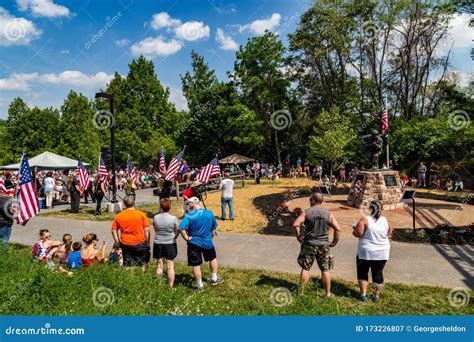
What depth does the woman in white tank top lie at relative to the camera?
5.45 meters

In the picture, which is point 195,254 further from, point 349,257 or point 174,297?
point 349,257

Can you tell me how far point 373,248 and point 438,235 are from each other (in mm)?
5107

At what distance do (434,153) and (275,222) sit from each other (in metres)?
20.3

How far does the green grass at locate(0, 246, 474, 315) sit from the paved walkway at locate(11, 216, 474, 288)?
68 centimetres

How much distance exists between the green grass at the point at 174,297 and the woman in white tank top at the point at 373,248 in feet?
1.05

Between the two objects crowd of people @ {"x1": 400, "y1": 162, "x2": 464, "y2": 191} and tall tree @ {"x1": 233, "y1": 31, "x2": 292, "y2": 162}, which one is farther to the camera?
tall tree @ {"x1": 233, "y1": 31, "x2": 292, "y2": 162}

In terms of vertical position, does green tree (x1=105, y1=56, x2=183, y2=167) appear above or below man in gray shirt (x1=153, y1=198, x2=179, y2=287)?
above

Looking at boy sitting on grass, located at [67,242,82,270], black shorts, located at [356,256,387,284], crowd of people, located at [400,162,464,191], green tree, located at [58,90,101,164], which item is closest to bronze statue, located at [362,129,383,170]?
black shorts, located at [356,256,387,284]

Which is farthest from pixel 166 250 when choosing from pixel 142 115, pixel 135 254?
pixel 142 115

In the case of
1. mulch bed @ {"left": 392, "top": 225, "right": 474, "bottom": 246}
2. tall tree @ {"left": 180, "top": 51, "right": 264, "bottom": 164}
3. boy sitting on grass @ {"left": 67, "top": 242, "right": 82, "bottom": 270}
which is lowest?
mulch bed @ {"left": 392, "top": 225, "right": 474, "bottom": 246}

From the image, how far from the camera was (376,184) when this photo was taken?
13766 millimetres

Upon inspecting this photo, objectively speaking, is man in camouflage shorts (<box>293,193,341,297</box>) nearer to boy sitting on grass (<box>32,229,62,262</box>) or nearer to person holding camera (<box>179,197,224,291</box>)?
person holding camera (<box>179,197,224,291</box>)

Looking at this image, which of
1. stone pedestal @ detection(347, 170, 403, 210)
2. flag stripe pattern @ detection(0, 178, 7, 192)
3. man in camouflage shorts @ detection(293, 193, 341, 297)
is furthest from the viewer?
flag stripe pattern @ detection(0, 178, 7, 192)

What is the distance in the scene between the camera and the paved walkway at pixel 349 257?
662 centimetres
